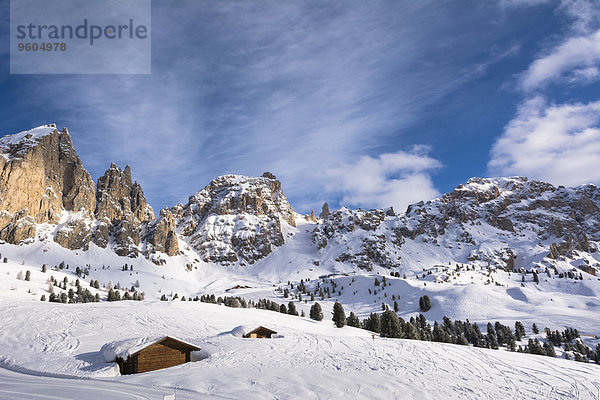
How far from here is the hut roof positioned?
82.8 feet

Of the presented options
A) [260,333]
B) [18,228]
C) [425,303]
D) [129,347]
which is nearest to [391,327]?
[260,333]

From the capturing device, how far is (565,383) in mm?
25031

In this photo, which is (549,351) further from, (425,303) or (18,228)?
(18,228)

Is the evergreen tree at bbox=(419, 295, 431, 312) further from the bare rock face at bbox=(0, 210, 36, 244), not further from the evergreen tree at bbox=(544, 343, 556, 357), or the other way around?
the bare rock face at bbox=(0, 210, 36, 244)

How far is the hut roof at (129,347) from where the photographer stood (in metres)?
25.2

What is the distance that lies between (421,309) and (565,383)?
101 meters

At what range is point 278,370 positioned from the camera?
23.4 metres

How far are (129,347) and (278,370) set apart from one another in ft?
37.5

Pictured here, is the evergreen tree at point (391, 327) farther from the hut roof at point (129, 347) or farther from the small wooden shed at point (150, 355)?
the small wooden shed at point (150, 355)

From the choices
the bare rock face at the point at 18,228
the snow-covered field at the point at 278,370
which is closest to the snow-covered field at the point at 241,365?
the snow-covered field at the point at 278,370

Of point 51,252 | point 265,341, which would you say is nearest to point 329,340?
point 265,341

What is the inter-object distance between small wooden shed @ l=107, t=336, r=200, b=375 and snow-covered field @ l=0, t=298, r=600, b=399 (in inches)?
53.4

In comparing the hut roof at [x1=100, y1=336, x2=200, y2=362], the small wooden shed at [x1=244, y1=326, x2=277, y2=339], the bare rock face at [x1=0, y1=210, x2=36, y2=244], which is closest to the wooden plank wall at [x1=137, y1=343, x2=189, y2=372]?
the hut roof at [x1=100, y1=336, x2=200, y2=362]

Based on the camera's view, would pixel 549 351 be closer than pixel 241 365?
No
